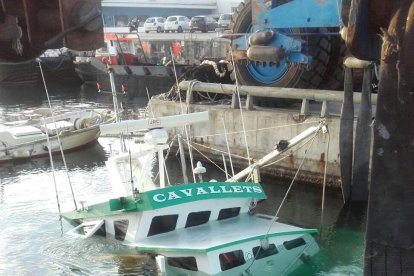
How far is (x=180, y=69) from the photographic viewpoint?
31.5 m

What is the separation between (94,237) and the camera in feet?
40.4

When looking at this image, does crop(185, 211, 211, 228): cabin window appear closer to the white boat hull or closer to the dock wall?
the dock wall

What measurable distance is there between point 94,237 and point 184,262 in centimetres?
281

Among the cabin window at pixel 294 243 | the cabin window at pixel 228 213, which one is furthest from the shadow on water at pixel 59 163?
the cabin window at pixel 294 243

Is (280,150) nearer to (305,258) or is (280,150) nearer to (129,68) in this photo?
(305,258)

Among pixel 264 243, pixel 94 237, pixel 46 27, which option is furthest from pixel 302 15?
pixel 46 27

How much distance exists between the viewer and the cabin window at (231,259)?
10.0 m

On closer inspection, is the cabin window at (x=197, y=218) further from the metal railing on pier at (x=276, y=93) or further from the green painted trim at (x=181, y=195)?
the metal railing on pier at (x=276, y=93)

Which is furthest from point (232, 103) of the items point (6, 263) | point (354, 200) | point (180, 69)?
point (180, 69)

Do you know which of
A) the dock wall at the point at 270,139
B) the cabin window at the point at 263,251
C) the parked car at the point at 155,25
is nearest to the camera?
the cabin window at the point at 263,251

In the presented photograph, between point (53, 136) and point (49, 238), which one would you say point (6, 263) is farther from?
point (53, 136)

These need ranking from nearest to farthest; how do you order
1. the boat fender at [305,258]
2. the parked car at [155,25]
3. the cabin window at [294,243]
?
the cabin window at [294,243], the boat fender at [305,258], the parked car at [155,25]

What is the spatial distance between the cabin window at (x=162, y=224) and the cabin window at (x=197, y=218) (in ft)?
0.90

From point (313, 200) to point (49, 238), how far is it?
6263 mm
